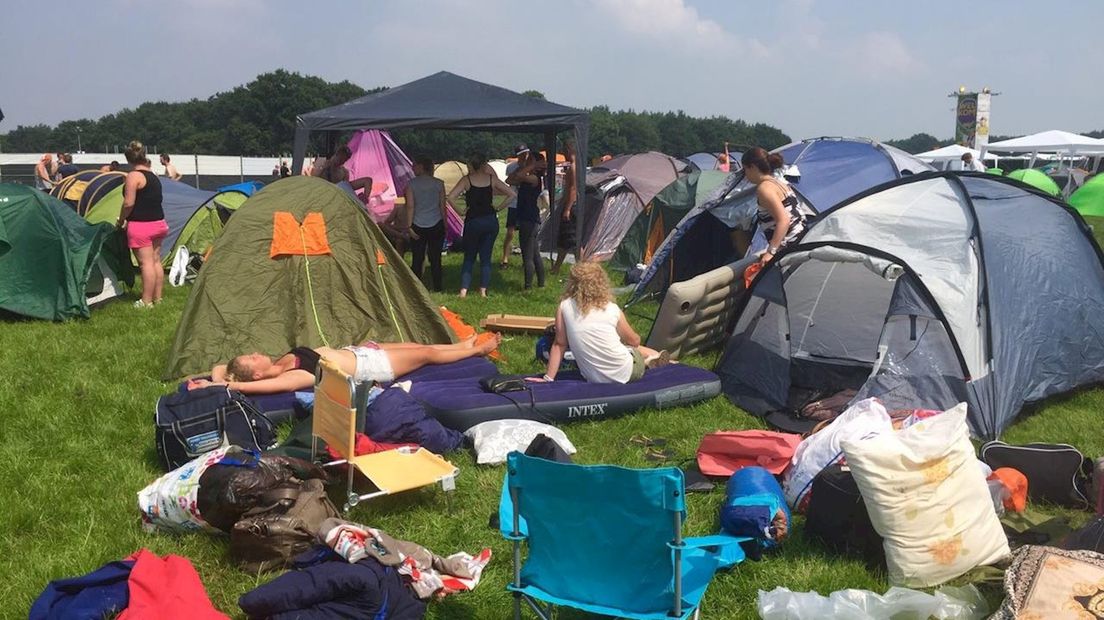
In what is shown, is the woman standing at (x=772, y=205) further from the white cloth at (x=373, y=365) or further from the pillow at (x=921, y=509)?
the pillow at (x=921, y=509)

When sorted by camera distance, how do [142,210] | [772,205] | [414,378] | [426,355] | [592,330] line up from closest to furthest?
1. [592,330]
2. [414,378]
3. [426,355]
4. [772,205]
5. [142,210]

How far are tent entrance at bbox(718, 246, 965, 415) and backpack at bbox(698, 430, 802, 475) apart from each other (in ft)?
3.99

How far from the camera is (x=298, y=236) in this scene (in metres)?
7.34

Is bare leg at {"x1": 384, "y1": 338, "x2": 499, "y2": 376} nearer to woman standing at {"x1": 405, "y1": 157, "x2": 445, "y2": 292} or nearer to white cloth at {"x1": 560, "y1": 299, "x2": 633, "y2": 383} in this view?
white cloth at {"x1": 560, "y1": 299, "x2": 633, "y2": 383}

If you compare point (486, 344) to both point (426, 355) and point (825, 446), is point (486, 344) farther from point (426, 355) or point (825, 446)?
point (825, 446)

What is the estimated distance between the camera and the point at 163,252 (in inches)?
468

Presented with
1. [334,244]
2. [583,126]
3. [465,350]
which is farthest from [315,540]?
[583,126]

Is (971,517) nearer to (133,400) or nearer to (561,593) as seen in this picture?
(561,593)

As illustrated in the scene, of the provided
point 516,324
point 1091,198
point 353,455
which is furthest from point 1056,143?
point 353,455

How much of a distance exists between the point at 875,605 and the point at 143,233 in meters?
8.14

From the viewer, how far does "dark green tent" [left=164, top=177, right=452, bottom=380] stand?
696 cm

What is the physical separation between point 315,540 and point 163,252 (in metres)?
9.15

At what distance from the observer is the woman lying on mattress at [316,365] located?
595cm

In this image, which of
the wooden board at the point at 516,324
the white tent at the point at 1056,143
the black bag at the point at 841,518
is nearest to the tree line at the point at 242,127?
the white tent at the point at 1056,143
